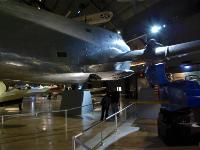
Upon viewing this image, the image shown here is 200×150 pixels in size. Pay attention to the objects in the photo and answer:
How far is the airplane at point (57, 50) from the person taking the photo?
25.8ft

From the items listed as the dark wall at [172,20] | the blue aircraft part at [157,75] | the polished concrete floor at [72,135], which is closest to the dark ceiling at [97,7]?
the dark wall at [172,20]

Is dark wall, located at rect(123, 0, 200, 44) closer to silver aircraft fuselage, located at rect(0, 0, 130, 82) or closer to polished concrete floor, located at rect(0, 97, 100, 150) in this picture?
silver aircraft fuselage, located at rect(0, 0, 130, 82)

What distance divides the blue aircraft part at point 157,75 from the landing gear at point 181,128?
3.19ft

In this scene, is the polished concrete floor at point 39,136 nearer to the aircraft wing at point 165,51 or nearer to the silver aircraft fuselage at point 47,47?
the silver aircraft fuselage at point 47,47

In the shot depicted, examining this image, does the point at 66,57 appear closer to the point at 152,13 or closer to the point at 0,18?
the point at 0,18

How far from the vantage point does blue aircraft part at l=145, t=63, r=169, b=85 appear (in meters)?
8.92

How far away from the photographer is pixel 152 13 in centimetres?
2116

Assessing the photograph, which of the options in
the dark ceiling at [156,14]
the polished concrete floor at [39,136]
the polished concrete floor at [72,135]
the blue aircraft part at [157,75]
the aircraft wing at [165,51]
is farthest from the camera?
the dark ceiling at [156,14]

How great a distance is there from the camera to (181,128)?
8.02m

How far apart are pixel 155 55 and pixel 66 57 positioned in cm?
294

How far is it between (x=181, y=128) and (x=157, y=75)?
1.78 meters

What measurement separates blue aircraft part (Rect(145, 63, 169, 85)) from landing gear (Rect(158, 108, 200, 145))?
97 cm

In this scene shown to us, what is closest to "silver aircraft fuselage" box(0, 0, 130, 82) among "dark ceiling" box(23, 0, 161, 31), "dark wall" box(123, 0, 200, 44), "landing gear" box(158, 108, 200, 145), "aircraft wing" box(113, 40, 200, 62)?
"aircraft wing" box(113, 40, 200, 62)

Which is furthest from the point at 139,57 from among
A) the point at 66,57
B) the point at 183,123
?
the point at 183,123
